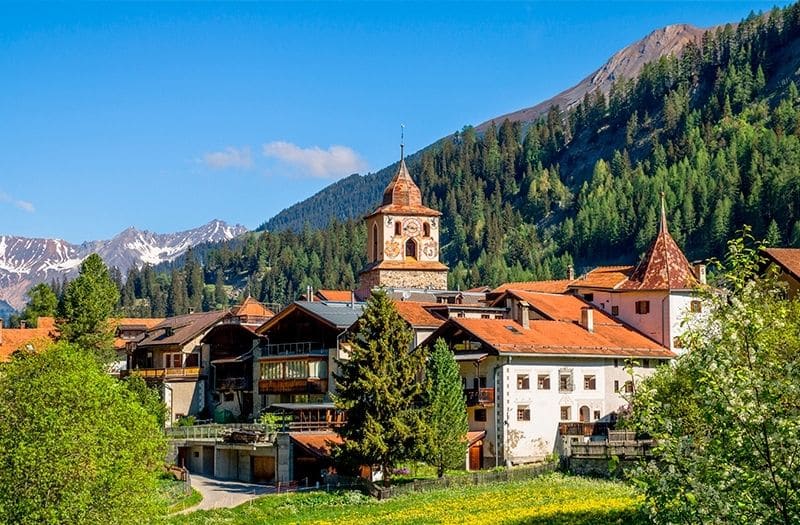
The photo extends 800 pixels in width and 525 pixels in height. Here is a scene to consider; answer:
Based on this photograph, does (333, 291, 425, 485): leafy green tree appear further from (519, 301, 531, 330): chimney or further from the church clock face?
the church clock face

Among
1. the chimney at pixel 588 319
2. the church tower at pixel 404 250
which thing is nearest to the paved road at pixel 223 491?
the chimney at pixel 588 319

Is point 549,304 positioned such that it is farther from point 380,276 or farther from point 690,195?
point 690,195

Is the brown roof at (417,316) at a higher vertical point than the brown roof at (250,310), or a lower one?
lower

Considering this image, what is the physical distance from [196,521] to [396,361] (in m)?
12.3

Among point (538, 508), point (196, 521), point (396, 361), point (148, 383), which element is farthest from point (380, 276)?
point (538, 508)

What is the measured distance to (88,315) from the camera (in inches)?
3223

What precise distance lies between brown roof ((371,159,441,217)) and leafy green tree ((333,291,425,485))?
4233 cm

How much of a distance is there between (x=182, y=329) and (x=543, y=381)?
41490 mm

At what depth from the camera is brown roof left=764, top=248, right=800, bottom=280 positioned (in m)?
66.2

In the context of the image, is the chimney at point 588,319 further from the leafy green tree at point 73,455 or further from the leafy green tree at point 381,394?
the leafy green tree at point 73,455

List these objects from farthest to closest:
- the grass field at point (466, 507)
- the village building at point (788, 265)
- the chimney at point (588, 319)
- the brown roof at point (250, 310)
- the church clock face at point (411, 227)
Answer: the church clock face at point (411, 227), the brown roof at point (250, 310), the chimney at point (588, 319), the village building at point (788, 265), the grass field at point (466, 507)

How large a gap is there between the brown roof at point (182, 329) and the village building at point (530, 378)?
30.8 metres

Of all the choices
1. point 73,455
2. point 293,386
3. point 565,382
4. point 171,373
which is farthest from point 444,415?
point 171,373

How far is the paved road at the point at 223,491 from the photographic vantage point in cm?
5309
